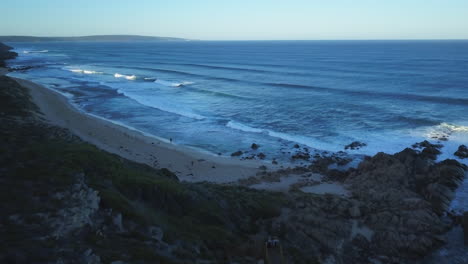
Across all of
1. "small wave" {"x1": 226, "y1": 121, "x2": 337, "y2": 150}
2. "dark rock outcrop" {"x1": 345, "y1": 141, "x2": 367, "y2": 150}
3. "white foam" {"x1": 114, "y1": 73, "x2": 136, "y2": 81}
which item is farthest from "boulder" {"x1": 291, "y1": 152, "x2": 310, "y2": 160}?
"white foam" {"x1": 114, "y1": 73, "x2": 136, "y2": 81}

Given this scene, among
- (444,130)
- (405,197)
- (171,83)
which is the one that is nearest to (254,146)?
(405,197)

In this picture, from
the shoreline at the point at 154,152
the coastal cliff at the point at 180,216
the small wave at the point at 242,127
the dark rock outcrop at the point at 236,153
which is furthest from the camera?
the small wave at the point at 242,127

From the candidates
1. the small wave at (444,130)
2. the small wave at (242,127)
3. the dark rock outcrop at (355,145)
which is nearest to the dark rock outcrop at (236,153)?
the small wave at (242,127)

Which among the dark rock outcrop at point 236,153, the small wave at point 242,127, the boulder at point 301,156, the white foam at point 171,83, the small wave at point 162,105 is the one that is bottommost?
the dark rock outcrop at point 236,153

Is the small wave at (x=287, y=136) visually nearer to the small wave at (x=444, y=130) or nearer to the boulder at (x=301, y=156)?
the boulder at (x=301, y=156)

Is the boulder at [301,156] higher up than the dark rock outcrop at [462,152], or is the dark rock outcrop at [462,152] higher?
the dark rock outcrop at [462,152]

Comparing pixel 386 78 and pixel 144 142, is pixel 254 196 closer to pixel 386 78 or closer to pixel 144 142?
pixel 144 142
